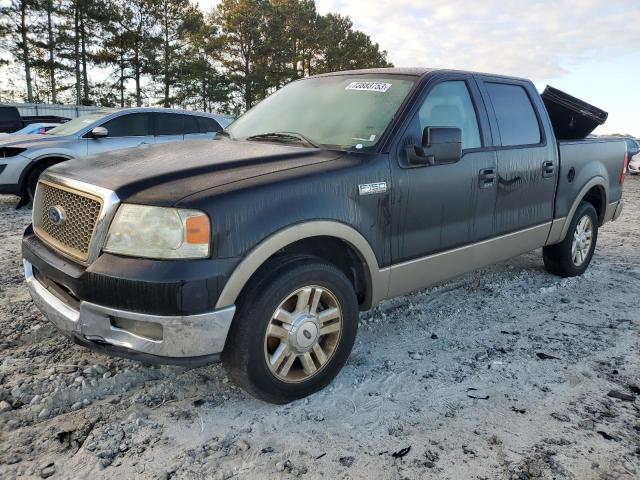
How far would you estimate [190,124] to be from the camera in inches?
382

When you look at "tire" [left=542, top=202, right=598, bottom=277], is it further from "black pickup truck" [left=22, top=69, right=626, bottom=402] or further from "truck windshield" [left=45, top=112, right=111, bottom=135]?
"truck windshield" [left=45, top=112, right=111, bottom=135]

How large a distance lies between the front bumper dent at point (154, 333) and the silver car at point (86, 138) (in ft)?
21.0

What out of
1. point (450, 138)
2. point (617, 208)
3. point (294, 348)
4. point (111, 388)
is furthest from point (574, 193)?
point (111, 388)

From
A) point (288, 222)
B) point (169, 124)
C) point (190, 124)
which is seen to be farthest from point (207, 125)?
point (288, 222)

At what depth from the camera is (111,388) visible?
9.70ft

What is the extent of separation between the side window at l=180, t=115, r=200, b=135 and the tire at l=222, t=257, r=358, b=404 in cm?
757

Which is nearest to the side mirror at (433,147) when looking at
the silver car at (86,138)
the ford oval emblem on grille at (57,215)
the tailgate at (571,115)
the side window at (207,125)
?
the ford oval emblem on grille at (57,215)

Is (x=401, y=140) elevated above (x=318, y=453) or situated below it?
above

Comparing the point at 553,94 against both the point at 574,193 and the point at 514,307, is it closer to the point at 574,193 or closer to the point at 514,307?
the point at 574,193

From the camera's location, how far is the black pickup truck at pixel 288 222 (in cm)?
240

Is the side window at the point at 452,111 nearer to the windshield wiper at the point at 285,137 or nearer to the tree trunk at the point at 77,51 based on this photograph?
the windshield wiper at the point at 285,137

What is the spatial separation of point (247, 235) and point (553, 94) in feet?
15.7

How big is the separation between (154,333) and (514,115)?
3.36m

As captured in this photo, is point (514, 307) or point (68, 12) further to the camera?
point (68, 12)
